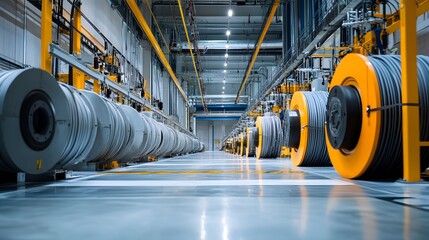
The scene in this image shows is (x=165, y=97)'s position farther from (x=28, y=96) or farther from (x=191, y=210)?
(x=191, y=210)

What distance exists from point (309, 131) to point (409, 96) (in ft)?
9.80

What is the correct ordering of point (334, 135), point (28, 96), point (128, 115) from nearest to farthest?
point (28, 96) → point (334, 135) → point (128, 115)

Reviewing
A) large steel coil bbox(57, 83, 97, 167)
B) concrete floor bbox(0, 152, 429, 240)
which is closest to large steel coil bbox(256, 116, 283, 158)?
large steel coil bbox(57, 83, 97, 167)

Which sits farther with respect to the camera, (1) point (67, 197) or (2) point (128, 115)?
(2) point (128, 115)

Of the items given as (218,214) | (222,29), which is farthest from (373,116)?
(222,29)

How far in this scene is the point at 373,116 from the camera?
3.53 metres

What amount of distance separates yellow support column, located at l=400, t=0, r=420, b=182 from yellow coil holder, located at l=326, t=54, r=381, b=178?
0.77 ft

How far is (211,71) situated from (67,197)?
23529mm

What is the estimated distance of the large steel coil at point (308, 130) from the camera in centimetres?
638

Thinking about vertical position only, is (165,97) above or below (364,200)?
above

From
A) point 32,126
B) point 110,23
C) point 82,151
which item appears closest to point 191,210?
point 32,126

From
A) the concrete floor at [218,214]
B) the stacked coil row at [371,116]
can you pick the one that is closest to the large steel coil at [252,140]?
the stacked coil row at [371,116]

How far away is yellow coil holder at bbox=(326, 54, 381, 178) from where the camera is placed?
3520 mm

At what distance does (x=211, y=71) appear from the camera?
2595 centimetres
